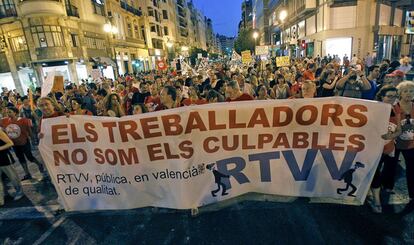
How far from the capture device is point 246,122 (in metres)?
3.75

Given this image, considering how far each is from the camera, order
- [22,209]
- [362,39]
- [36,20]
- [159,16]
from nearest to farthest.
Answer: [22,209]
[36,20]
[362,39]
[159,16]

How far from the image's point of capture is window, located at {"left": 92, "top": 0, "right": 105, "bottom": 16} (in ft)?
101

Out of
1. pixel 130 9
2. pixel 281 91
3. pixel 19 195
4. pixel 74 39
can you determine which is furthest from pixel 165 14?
pixel 19 195

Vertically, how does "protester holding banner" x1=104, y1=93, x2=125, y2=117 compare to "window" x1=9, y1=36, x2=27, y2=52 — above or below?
below

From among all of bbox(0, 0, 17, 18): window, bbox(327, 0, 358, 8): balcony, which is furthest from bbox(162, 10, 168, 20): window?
bbox(327, 0, 358, 8): balcony

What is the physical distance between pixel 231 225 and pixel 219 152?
1.10 meters

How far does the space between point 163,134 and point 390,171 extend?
11.7 ft

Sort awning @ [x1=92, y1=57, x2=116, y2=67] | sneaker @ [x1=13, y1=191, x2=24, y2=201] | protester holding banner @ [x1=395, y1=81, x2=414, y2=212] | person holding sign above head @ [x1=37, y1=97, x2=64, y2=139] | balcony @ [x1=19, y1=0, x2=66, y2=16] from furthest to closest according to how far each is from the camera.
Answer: awning @ [x1=92, y1=57, x2=116, y2=67] → balcony @ [x1=19, y1=0, x2=66, y2=16] → sneaker @ [x1=13, y1=191, x2=24, y2=201] → person holding sign above head @ [x1=37, y1=97, x2=64, y2=139] → protester holding banner @ [x1=395, y1=81, x2=414, y2=212]

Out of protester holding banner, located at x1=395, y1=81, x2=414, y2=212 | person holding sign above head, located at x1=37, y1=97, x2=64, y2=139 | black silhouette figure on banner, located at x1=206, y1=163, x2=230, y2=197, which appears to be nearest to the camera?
protester holding banner, located at x1=395, y1=81, x2=414, y2=212

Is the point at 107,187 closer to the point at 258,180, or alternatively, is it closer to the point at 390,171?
the point at 258,180

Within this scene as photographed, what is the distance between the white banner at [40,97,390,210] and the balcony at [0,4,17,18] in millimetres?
27876

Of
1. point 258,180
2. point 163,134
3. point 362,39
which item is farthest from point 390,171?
point 362,39

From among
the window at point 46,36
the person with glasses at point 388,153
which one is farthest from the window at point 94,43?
the person with glasses at point 388,153

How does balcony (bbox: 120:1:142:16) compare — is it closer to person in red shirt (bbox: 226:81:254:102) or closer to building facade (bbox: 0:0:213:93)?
building facade (bbox: 0:0:213:93)
